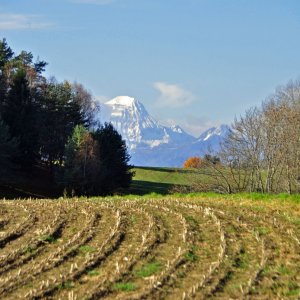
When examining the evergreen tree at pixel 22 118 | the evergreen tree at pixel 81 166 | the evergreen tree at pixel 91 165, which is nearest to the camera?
the evergreen tree at pixel 81 166

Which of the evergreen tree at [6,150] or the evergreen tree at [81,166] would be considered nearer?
the evergreen tree at [6,150]

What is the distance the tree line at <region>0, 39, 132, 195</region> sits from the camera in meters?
63.2

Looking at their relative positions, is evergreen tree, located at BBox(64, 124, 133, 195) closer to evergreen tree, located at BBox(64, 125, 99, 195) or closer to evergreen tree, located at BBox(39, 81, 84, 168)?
evergreen tree, located at BBox(64, 125, 99, 195)

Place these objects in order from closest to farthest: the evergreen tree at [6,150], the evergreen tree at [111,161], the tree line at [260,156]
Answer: the tree line at [260,156], the evergreen tree at [6,150], the evergreen tree at [111,161]

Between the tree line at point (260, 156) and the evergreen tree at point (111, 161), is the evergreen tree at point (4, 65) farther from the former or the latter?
the tree line at point (260, 156)

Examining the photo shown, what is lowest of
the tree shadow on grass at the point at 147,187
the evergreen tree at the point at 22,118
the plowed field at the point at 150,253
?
the plowed field at the point at 150,253

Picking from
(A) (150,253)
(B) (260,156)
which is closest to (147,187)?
(B) (260,156)

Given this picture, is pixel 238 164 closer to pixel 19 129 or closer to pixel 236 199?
pixel 236 199

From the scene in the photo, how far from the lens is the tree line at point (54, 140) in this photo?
2488 inches

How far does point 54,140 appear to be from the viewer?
75312 mm

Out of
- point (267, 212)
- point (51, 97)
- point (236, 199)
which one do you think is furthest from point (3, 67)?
point (267, 212)

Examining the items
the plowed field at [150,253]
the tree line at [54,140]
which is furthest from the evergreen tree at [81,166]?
the plowed field at [150,253]

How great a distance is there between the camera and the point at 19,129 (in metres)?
67.4

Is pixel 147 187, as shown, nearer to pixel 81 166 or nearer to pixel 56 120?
pixel 56 120
